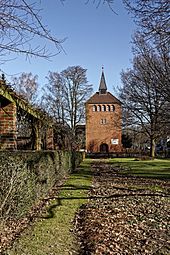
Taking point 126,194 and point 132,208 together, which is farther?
point 126,194

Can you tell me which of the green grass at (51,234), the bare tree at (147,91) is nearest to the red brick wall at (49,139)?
the bare tree at (147,91)

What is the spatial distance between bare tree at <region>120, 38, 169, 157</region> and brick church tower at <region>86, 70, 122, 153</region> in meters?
16.4

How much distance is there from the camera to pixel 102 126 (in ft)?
202

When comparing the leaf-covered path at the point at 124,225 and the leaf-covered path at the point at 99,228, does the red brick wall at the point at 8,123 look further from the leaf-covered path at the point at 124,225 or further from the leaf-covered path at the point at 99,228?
the leaf-covered path at the point at 124,225

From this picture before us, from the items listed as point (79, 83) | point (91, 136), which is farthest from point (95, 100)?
point (79, 83)

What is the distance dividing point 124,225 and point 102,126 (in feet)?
178

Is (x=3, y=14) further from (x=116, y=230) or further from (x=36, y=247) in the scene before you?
(x=116, y=230)

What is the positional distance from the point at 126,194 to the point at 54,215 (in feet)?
14.9

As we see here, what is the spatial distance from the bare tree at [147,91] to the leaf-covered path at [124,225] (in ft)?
21.6

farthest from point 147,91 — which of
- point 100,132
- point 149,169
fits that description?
point 100,132

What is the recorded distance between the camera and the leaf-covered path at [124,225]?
18.9 ft

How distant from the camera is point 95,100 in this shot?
62375mm

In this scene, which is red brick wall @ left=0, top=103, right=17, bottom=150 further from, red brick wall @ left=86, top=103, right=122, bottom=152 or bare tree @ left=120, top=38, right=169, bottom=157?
red brick wall @ left=86, top=103, right=122, bottom=152

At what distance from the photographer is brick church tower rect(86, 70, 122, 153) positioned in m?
60.2
